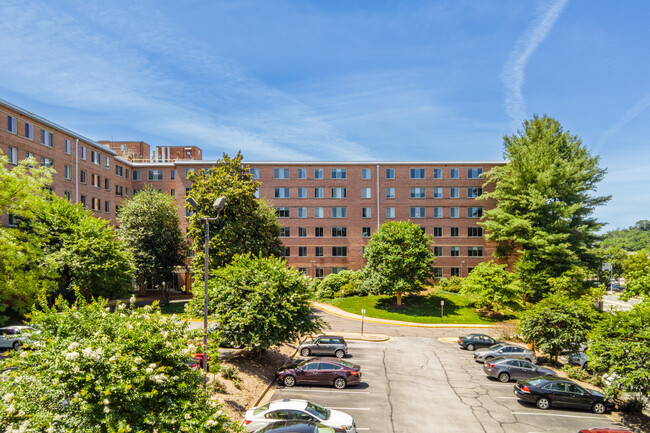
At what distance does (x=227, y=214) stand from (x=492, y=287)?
2926cm

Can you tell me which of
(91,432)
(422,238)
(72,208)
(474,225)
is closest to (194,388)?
(91,432)

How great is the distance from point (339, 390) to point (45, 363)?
14925 mm

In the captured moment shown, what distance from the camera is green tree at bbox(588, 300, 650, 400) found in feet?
53.2

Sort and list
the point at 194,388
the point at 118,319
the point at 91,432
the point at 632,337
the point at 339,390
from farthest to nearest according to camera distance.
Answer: the point at 339,390 → the point at 632,337 → the point at 118,319 → the point at 194,388 → the point at 91,432

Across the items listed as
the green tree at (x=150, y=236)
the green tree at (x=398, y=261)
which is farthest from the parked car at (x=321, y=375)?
the green tree at (x=150, y=236)

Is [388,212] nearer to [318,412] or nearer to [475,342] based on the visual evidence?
[475,342]

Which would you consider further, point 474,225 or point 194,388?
point 474,225

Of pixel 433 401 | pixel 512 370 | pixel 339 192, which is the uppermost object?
pixel 339 192

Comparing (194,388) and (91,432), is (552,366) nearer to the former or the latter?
(194,388)

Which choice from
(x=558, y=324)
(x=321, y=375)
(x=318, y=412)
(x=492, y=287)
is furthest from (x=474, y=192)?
(x=318, y=412)

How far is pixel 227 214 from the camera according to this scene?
35.8m

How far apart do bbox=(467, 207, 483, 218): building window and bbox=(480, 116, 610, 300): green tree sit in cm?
588

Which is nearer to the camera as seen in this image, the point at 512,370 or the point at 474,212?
the point at 512,370

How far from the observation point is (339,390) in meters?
20.0
